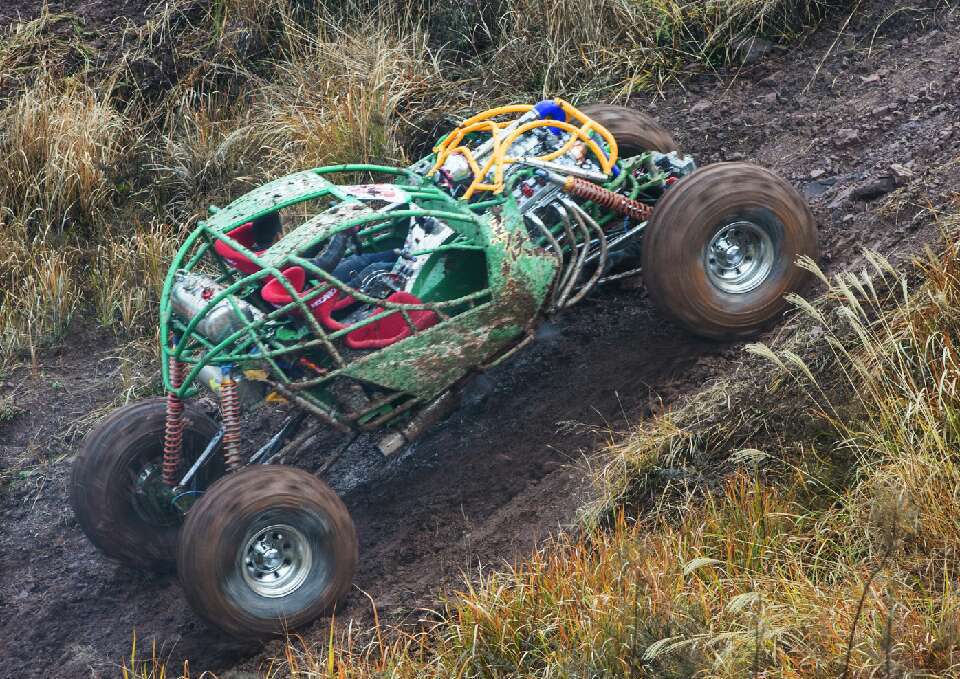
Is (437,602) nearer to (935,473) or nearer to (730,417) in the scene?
(730,417)

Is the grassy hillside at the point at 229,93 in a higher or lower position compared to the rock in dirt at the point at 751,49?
lower

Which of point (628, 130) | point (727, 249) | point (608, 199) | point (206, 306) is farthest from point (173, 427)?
point (628, 130)

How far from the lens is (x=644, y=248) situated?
19.1 feet

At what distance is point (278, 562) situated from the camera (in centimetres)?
523

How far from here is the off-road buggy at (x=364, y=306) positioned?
5.14 meters

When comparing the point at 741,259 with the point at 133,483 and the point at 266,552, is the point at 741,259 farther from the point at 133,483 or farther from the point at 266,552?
the point at 133,483

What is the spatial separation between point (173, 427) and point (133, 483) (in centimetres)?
48

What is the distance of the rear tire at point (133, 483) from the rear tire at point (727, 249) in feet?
8.13

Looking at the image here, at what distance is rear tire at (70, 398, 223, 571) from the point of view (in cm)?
561

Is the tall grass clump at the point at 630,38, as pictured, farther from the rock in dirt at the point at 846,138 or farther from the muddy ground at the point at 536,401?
the rock in dirt at the point at 846,138

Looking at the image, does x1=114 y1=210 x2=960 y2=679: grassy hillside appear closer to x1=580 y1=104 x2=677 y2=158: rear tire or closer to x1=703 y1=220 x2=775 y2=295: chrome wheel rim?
x1=703 y1=220 x2=775 y2=295: chrome wheel rim

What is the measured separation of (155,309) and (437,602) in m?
3.73

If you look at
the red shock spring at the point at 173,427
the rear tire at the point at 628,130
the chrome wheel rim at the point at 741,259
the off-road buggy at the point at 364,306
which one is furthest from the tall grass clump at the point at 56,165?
the chrome wheel rim at the point at 741,259

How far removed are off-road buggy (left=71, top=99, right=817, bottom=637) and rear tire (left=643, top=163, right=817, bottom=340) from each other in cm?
1
